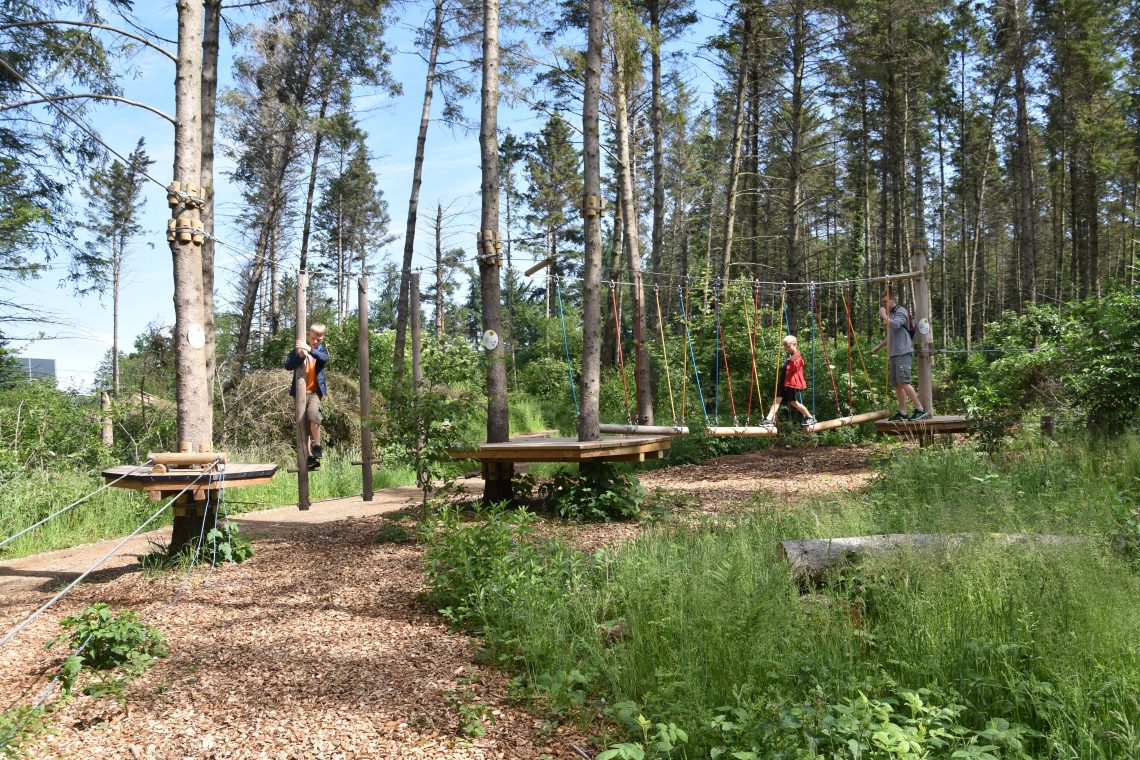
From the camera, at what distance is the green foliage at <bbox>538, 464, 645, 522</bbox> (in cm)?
758

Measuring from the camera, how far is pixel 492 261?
8445mm

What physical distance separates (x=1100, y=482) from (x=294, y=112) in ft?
54.2

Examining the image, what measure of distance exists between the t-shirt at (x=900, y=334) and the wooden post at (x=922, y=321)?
0.12m

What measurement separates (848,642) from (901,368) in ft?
23.8

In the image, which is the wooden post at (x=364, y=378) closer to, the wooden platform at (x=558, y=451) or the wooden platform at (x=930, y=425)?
the wooden platform at (x=558, y=451)

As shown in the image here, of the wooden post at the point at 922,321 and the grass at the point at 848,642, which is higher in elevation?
the wooden post at the point at 922,321

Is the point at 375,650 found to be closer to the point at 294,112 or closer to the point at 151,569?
the point at 151,569

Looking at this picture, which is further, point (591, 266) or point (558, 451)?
point (591, 266)

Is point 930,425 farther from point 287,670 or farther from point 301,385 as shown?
point 287,670

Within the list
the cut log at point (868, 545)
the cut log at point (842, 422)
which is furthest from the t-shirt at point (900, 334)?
the cut log at point (868, 545)

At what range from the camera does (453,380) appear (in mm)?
6965

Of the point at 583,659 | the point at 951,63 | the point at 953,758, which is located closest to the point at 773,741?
the point at 953,758

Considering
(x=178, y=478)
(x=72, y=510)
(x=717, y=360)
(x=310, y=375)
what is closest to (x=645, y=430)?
(x=717, y=360)

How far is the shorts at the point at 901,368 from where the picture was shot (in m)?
9.70
